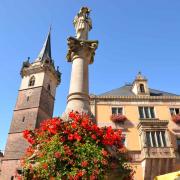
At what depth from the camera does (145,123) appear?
23.0 m

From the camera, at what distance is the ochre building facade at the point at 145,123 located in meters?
21.0

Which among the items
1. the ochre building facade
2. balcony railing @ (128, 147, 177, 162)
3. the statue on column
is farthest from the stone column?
the ochre building facade

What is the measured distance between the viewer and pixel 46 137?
682cm

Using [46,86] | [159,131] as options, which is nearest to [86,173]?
[159,131]

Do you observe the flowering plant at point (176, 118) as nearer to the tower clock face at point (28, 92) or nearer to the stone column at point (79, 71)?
the stone column at point (79, 71)

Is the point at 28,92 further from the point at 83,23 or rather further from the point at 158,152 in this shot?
the point at 83,23

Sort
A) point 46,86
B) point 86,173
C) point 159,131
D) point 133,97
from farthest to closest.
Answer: point 46,86
point 133,97
point 159,131
point 86,173

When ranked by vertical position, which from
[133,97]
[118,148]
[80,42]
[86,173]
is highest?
[133,97]

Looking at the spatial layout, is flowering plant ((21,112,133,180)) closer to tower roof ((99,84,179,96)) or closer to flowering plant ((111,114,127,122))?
flowering plant ((111,114,127,122))

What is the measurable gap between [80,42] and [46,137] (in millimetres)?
5334

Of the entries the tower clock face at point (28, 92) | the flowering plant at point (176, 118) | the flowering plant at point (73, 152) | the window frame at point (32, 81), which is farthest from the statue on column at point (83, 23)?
the window frame at point (32, 81)

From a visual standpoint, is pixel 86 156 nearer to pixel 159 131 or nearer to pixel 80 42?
pixel 80 42

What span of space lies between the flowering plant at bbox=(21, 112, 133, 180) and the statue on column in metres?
5.86

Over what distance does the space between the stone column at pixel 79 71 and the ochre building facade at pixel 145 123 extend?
1352 cm
